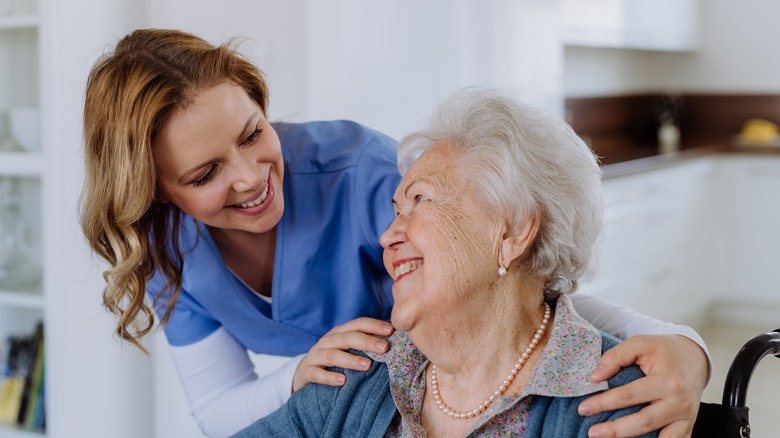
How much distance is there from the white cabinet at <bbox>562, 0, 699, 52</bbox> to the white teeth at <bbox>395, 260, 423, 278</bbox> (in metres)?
3.06

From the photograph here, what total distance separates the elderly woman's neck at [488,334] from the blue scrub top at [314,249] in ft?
1.17

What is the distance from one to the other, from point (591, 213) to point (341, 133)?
576mm

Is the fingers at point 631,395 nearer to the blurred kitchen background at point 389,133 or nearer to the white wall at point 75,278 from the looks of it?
the blurred kitchen background at point 389,133

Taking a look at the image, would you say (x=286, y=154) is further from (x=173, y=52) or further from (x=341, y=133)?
(x=173, y=52)

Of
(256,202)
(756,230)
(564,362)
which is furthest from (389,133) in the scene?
(756,230)

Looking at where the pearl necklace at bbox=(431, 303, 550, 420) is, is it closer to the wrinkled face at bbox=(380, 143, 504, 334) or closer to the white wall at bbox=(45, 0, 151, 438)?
the wrinkled face at bbox=(380, 143, 504, 334)

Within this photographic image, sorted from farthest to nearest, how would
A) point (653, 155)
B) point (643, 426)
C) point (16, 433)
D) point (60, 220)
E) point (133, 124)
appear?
point (653, 155) < point (16, 433) < point (60, 220) < point (133, 124) < point (643, 426)

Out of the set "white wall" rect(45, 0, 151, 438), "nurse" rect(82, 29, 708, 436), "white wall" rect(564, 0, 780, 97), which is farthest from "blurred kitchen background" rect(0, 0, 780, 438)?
"nurse" rect(82, 29, 708, 436)

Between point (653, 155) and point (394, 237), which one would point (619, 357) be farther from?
point (653, 155)

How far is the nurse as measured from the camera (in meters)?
1.46

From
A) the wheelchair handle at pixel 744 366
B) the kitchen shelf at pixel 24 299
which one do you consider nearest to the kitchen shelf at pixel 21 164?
the kitchen shelf at pixel 24 299

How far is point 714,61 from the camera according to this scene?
5.99m

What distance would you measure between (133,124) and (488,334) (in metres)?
0.64

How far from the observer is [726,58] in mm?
5938
